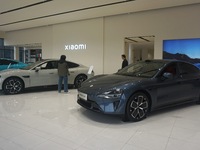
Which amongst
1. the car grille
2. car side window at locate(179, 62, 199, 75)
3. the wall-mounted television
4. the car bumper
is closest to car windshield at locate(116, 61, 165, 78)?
car side window at locate(179, 62, 199, 75)

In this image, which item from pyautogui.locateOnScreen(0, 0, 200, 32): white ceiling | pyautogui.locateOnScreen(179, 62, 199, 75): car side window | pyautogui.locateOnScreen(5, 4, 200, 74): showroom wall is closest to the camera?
pyautogui.locateOnScreen(179, 62, 199, 75): car side window

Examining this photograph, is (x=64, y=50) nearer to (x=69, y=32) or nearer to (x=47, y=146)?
(x=69, y=32)

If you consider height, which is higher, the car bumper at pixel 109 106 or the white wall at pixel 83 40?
the white wall at pixel 83 40

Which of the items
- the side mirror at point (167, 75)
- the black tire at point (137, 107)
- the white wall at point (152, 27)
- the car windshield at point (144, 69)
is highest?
the white wall at point (152, 27)

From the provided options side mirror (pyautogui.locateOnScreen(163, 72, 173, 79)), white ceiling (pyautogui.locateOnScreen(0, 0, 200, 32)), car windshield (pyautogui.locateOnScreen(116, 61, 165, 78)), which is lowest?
side mirror (pyautogui.locateOnScreen(163, 72, 173, 79))

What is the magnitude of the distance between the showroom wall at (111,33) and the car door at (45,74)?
3741 mm

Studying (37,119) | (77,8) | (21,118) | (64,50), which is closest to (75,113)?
(37,119)

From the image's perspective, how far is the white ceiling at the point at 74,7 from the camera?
24.3 feet

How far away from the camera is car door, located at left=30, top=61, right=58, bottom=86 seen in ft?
20.6

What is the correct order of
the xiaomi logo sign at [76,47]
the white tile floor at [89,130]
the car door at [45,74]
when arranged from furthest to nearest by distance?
1. the xiaomi logo sign at [76,47]
2. the car door at [45,74]
3. the white tile floor at [89,130]

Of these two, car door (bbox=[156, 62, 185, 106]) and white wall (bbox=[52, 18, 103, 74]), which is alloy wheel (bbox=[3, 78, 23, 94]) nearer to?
car door (bbox=[156, 62, 185, 106])

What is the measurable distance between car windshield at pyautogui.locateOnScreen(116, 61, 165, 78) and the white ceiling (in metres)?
3.76

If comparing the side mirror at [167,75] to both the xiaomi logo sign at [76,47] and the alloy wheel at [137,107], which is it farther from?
the xiaomi logo sign at [76,47]

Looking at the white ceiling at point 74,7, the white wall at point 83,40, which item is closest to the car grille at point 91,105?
the white ceiling at point 74,7
